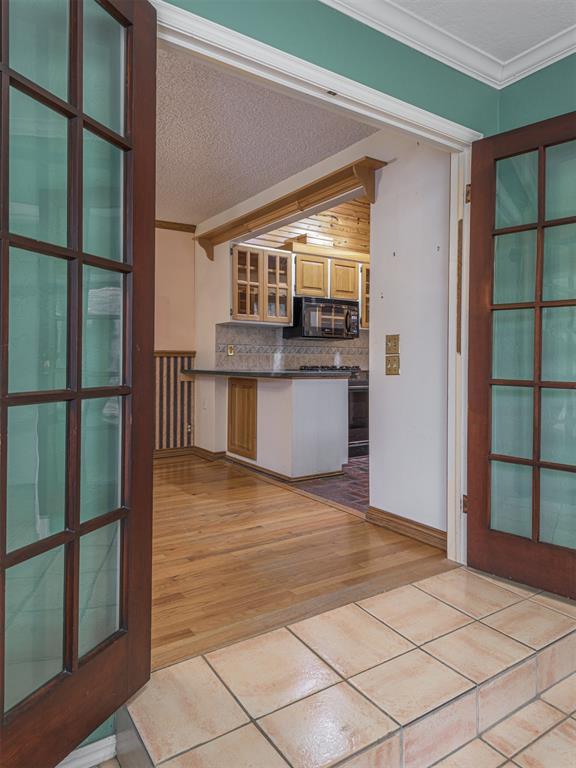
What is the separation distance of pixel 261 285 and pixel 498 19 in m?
3.53

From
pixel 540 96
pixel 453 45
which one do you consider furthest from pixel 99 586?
pixel 540 96

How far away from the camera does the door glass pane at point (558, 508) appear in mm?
2158

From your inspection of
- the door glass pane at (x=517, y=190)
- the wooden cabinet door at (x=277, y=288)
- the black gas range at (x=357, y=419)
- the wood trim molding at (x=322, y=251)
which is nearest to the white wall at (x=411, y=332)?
the door glass pane at (x=517, y=190)

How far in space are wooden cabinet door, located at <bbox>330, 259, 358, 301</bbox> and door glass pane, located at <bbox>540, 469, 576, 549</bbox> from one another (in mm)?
4080

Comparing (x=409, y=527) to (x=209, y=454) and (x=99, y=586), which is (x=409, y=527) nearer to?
(x=99, y=586)

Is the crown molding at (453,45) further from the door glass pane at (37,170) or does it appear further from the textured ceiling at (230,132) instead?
the door glass pane at (37,170)

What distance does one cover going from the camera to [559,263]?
218 cm

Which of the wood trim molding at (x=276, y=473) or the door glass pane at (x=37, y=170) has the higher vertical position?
the door glass pane at (x=37, y=170)

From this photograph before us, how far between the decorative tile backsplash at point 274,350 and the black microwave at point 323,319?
0.75 feet

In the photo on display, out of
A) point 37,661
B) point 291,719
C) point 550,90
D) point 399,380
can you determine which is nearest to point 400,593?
point 291,719

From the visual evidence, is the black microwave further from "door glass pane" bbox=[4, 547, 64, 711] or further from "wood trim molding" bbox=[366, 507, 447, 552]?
"door glass pane" bbox=[4, 547, 64, 711]

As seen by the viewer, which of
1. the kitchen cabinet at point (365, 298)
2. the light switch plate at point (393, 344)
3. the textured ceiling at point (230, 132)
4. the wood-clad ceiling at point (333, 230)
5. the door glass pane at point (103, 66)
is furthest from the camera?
the kitchen cabinet at point (365, 298)

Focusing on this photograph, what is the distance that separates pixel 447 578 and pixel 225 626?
3.49ft

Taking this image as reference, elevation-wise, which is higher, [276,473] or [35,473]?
[35,473]
